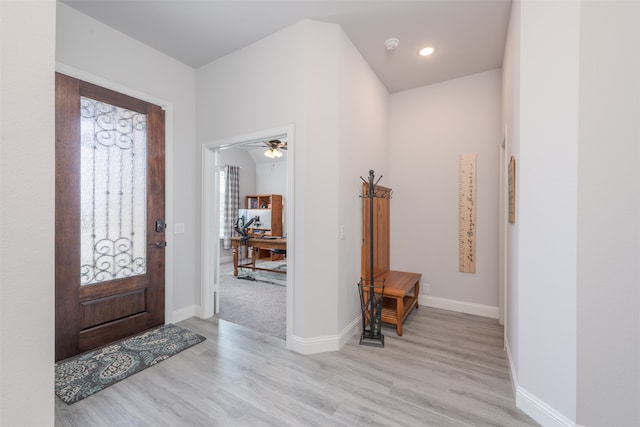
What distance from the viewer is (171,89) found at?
126 inches

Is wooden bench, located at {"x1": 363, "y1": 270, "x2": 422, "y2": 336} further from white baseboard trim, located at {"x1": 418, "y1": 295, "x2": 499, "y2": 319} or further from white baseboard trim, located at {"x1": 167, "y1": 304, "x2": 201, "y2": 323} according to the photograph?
white baseboard trim, located at {"x1": 167, "y1": 304, "x2": 201, "y2": 323}

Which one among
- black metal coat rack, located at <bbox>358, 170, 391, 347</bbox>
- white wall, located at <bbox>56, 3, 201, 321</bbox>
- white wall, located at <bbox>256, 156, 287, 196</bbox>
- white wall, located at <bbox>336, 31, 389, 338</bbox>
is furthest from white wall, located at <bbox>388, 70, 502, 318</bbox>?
white wall, located at <bbox>256, 156, 287, 196</bbox>

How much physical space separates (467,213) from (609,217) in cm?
202

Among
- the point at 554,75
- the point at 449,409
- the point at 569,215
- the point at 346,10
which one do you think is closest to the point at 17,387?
the point at 449,409

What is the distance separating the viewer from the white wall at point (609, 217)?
1483 millimetres

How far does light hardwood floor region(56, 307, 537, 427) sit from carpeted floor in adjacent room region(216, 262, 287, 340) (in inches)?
13.7

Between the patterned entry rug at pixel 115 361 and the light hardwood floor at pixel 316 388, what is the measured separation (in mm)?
90

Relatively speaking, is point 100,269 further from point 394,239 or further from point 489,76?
point 489,76

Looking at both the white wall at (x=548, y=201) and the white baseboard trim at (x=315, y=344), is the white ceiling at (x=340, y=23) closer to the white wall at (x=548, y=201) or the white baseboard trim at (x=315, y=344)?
the white wall at (x=548, y=201)

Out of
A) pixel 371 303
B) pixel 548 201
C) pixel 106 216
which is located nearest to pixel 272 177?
pixel 106 216

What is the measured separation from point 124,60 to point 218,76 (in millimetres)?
900

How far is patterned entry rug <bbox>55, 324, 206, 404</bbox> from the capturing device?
203cm

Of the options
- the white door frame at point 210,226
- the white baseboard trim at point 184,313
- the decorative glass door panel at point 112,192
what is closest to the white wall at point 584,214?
the white door frame at point 210,226

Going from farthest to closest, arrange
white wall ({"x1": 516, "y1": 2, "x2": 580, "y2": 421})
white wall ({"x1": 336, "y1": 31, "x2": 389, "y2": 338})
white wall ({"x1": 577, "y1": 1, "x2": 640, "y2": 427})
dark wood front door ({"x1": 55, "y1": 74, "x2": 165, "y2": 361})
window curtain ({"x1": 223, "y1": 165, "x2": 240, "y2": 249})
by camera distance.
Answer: window curtain ({"x1": 223, "y1": 165, "x2": 240, "y2": 249}) < white wall ({"x1": 336, "y1": 31, "x2": 389, "y2": 338}) < dark wood front door ({"x1": 55, "y1": 74, "x2": 165, "y2": 361}) < white wall ({"x1": 516, "y1": 2, "x2": 580, "y2": 421}) < white wall ({"x1": 577, "y1": 1, "x2": 640, "y2": 427})
